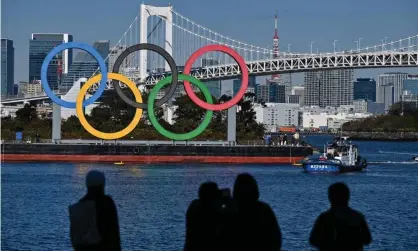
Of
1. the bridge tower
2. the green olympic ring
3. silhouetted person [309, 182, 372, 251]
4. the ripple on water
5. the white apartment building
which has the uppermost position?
the bridge tower

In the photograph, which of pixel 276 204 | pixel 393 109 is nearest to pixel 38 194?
pixel 276 204

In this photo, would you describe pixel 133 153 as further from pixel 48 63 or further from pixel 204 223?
pixel 204 223

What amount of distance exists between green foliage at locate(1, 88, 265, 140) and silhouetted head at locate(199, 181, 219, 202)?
139ft

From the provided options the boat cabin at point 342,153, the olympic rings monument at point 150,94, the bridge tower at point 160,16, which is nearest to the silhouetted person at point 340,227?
the boat cabin at point 342,153

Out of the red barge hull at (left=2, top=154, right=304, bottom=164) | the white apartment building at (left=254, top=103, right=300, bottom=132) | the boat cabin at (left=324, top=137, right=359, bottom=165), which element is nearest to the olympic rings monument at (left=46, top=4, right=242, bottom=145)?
the red barge hull at (left=2, top=154, right=304, bottom=164)

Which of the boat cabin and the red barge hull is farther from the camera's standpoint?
the red barge hull

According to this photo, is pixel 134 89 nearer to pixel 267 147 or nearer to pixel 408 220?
pixel 267 147

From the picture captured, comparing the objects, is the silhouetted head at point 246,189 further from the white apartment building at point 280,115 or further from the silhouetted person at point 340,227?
the white apartment building at point 280,115

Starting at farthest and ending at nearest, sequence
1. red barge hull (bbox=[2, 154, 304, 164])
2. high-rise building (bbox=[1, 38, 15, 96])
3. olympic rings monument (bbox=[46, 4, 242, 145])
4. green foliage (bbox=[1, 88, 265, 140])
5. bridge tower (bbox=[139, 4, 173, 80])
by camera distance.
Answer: high-rise building (bbox=[1, 38, 15, 96])
bridge tower (bbox=[139, 4, 173, 80])
green foliage (bbox=[1, 88, 265, 140])
olympic rings monument (bbox=[46, 4, 242, 145])
red barge hull (bbox=[2, 154, 304, 164])

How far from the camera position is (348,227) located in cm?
732

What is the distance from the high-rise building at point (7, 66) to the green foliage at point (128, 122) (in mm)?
76011

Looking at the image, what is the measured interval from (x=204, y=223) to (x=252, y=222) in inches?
17.4

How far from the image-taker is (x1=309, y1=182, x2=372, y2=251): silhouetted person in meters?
7.28

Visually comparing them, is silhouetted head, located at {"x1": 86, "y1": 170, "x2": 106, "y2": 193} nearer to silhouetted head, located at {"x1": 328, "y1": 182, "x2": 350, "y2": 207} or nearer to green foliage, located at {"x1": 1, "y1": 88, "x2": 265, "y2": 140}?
silhouetted head, located at {"x1": 328, "y1": 182, "x2": 350, "y2": 207}
